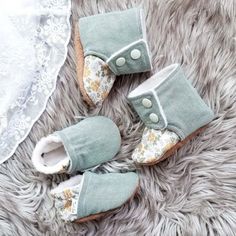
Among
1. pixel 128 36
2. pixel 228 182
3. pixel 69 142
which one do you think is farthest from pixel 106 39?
pixel 228 182

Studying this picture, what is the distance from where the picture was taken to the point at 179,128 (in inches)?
31.4

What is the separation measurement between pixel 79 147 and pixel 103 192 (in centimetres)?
8

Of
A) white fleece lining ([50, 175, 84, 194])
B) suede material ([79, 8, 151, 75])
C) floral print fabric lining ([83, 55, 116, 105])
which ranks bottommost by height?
white fleece lining ([50, 175, 84, 194])

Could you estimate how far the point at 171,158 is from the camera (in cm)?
83

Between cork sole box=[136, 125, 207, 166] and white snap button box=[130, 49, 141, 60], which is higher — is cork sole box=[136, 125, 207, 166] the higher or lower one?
the lower one

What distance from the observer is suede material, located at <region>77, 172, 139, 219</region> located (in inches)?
31.4

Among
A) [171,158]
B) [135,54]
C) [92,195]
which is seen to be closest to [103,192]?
[92,195]

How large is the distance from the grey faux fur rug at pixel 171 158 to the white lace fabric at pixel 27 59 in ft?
0.06

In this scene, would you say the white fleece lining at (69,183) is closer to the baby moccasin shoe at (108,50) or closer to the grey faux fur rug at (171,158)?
the grey faux fur rug at (171,158)

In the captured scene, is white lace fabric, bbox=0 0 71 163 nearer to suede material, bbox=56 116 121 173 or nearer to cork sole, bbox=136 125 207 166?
suede material, bbox=56 116 121 173

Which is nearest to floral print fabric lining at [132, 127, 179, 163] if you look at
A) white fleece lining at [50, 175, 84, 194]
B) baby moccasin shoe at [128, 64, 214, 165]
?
baby moccasin shoe at [128, 64, 214, 165]

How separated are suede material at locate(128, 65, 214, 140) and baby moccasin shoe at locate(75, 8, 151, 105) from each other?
0.17 feet

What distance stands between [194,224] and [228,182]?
0.29 feet

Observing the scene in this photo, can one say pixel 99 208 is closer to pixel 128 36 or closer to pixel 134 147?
pixel 134 147
